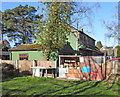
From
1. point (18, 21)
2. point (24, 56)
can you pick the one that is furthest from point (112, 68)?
point (18, 21)

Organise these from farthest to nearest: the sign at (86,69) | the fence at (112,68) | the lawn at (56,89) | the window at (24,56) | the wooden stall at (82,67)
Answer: the window at (24,56), the sign at (86,69), the wooden stall at (82,67), the fence at (112,68), the lawn at (56,89)

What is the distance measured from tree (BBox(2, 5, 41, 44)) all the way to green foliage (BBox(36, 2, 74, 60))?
2113 cm

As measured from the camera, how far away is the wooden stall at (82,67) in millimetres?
12125

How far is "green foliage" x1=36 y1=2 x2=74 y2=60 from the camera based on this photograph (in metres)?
15.2

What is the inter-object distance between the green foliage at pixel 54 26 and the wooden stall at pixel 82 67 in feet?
9.12

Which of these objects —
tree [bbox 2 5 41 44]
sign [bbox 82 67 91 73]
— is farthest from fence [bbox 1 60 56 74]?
tree [bbox 2 5 41 44]

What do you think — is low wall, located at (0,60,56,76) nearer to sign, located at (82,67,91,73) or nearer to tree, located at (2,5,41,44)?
sign, located at (82,67,91,73)

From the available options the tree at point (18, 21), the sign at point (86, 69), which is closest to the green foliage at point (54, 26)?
the sign at point (86, 69)

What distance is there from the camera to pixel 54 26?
15273 millimetres

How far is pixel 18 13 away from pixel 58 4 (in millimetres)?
24749

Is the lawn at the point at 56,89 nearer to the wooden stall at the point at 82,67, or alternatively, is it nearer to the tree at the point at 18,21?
the wooden stall at the point at 82,67

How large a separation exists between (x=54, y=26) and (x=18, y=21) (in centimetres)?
2467

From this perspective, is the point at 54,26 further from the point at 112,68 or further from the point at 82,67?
the point at 112,68

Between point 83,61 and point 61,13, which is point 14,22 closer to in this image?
point 61,13
